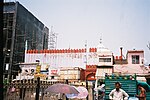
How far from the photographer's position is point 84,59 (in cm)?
3469

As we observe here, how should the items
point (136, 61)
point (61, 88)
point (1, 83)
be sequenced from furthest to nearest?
point (136, 61) < point (61, 88) < point (1, 83)

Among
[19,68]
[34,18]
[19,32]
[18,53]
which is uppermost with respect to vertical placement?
[34,18]

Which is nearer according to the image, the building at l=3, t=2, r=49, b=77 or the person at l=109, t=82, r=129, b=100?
the person at l=109, t=82, r=129, b=100

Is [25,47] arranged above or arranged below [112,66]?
above

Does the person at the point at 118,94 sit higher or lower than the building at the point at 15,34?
lower

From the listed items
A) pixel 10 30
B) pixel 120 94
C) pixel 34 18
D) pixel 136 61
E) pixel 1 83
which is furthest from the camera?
pixel 34 18

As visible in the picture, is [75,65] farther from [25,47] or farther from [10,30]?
[10,30]

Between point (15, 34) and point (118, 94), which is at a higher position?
point (15, 34)

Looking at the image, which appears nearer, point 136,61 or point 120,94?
point 120,94

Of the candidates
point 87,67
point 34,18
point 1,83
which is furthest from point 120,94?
point 34,18

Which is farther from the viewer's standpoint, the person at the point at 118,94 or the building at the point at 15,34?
the building at the point at 15,34

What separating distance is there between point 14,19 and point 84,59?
13604 mm

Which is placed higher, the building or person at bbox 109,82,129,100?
the building

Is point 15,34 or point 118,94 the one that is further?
point 15,34
